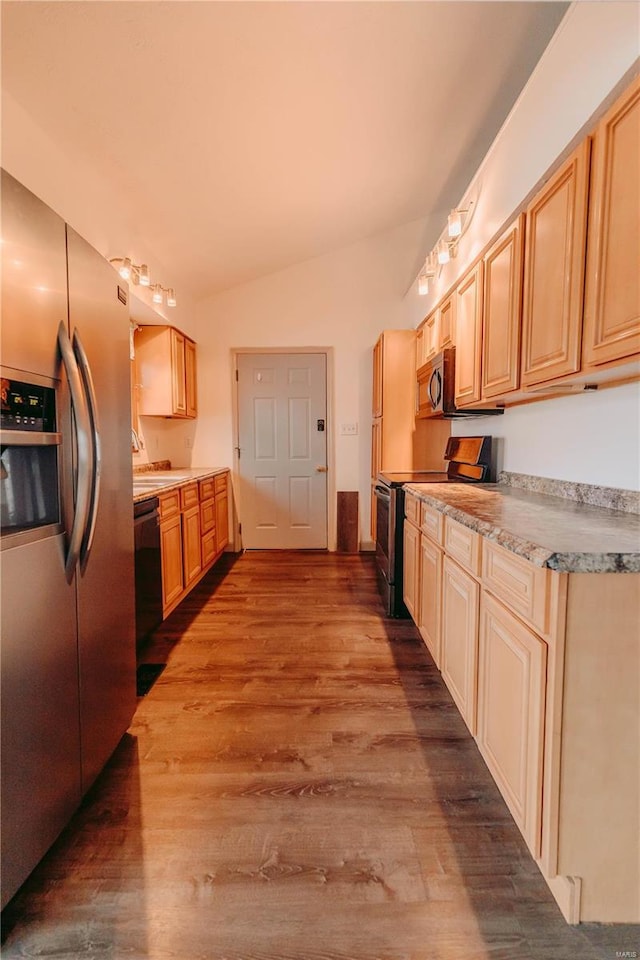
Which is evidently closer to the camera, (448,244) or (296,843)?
(296,843)

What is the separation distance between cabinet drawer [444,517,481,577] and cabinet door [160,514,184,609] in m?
1.71

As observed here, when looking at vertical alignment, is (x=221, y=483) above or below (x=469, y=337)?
below

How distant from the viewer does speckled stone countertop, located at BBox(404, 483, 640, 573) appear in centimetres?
92

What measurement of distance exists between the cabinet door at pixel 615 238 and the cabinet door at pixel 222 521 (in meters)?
3.25

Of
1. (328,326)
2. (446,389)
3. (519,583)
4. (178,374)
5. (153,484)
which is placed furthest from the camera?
(328,326)

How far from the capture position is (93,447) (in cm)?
121

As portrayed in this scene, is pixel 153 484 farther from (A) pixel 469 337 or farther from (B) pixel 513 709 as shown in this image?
(B) pixel 513 709

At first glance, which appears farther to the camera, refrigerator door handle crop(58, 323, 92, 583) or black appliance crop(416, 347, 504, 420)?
black appliance crop(416, 347, 504, 420)

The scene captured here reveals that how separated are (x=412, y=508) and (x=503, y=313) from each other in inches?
44.9

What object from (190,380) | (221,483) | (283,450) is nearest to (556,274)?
(283,450)

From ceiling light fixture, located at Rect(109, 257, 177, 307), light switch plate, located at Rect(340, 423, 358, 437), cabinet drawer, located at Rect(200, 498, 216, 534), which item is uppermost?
ceiling light fixture, located at Rect(109, 257, 177, 307)

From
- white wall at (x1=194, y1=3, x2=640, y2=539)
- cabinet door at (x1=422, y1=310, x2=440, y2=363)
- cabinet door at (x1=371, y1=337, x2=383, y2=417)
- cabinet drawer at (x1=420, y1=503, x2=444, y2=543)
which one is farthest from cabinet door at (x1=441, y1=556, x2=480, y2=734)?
cabinet door at (x1=371, y1=337, x2=383, y2=417)

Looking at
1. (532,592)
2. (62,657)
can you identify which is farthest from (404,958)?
(62,657)

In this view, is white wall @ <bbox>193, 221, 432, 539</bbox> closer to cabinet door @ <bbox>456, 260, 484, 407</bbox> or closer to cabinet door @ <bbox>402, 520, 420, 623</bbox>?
cabinet door @ <bbox>402, 520, 420, 623</bbox>
